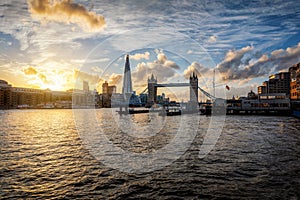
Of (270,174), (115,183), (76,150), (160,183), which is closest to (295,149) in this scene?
(270,174)

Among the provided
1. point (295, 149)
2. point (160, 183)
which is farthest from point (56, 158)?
point (295, 149)

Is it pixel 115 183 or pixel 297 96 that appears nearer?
pixel 115 183

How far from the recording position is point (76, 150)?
28.5 m

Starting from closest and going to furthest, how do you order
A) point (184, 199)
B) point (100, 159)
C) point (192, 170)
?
point (184, 199)
point (192, 170)
point (100, 159)

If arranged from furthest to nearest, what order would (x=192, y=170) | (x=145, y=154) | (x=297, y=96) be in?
(x=297, y=96) < (x=145, y=154) < (x=192, y=170)

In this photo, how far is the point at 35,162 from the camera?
72.5 feet

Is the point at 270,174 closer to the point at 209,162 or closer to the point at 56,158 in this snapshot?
the point at 209,162

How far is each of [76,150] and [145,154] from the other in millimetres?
9217

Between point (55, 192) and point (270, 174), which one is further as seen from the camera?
point (270, 174)

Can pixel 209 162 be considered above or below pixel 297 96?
below

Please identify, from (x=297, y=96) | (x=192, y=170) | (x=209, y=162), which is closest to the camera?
(x=192, y=170)

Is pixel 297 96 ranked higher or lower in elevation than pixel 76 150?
higher

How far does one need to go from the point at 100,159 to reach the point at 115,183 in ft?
25.0

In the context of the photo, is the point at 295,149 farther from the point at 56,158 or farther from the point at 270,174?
the point at 56,158
